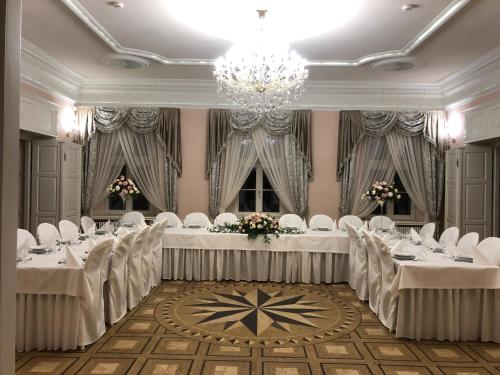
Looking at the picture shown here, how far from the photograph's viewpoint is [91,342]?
160 inches

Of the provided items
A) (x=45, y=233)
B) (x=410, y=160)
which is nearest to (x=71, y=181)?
(x=45, y=233)

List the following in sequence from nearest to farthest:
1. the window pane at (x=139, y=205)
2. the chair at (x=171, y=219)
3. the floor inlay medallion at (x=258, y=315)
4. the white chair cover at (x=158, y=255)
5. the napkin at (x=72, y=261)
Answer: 1. the napkin at (x=72, y=261)
2. the floor inlay medallion at (x=258, y=315)
3. the white chair cover at (x=158, y=255)
4. the chair at (x=171, y=219)
5. the window pane at (x=139, y=205)

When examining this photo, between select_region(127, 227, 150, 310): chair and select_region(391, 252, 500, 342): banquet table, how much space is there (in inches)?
→ 118

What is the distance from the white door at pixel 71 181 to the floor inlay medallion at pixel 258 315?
316 centimetres

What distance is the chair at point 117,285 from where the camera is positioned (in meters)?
4.62

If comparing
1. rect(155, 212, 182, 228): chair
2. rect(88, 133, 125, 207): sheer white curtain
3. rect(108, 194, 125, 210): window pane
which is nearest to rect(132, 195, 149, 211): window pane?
rect(108, 194, 125, 210): window pane

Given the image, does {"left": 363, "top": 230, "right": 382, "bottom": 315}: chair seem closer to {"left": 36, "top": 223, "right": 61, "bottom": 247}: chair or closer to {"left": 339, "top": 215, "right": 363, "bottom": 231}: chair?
{"left": 339, "top": 215, "right": 363, "bottom": 231}: chair

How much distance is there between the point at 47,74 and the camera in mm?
7219

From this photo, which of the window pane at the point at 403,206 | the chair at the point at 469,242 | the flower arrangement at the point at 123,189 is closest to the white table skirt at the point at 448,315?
the chair at the point at 469,242

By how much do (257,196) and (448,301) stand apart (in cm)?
494

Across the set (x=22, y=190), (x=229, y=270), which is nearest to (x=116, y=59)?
(x=22, y=190)

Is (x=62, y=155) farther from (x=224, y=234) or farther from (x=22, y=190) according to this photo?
(x=224, y=234)

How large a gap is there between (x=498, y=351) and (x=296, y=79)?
3697 mm

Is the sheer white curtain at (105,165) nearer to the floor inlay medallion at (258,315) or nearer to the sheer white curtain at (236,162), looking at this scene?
the sheer white curtain at (236,162)
